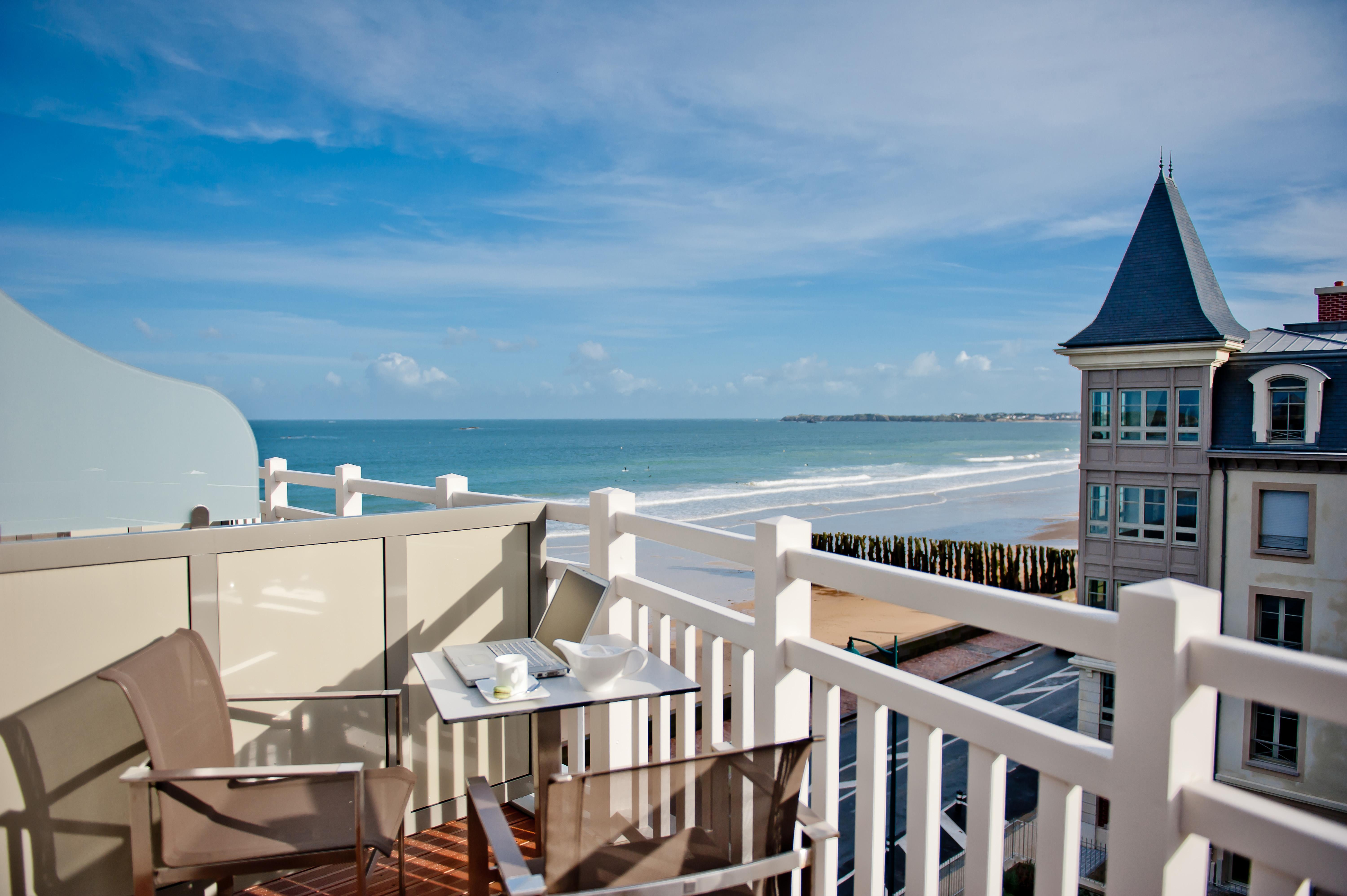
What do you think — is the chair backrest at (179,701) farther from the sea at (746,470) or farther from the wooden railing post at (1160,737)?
the sea at (746,470)

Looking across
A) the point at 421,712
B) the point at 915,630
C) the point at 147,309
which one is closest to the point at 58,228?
the point at 147,309

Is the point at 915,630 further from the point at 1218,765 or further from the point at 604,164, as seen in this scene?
the point at 604,164

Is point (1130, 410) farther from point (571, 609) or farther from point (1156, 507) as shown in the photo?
point (571, 609)

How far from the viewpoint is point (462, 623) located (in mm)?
2957

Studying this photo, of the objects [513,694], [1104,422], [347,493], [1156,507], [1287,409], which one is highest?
[1287,409]

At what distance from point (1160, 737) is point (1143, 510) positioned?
15273mm

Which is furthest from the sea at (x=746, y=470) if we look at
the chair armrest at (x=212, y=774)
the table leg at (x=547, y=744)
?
the chair armrest at (x=212, y=774)

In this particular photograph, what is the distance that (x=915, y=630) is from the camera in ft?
51.4

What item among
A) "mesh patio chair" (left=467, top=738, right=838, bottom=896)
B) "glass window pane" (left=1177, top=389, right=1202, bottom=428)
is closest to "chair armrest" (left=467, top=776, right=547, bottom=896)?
"mesh patio chair" (left=467, top=738, right=838, bottom=896)

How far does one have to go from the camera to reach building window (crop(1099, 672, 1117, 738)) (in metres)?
12.1

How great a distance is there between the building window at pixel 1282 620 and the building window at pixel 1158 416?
300 cm

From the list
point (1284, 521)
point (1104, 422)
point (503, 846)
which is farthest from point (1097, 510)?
point (503, 846)

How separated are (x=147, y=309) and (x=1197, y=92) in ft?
205

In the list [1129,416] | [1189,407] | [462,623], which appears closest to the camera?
[462,623]
